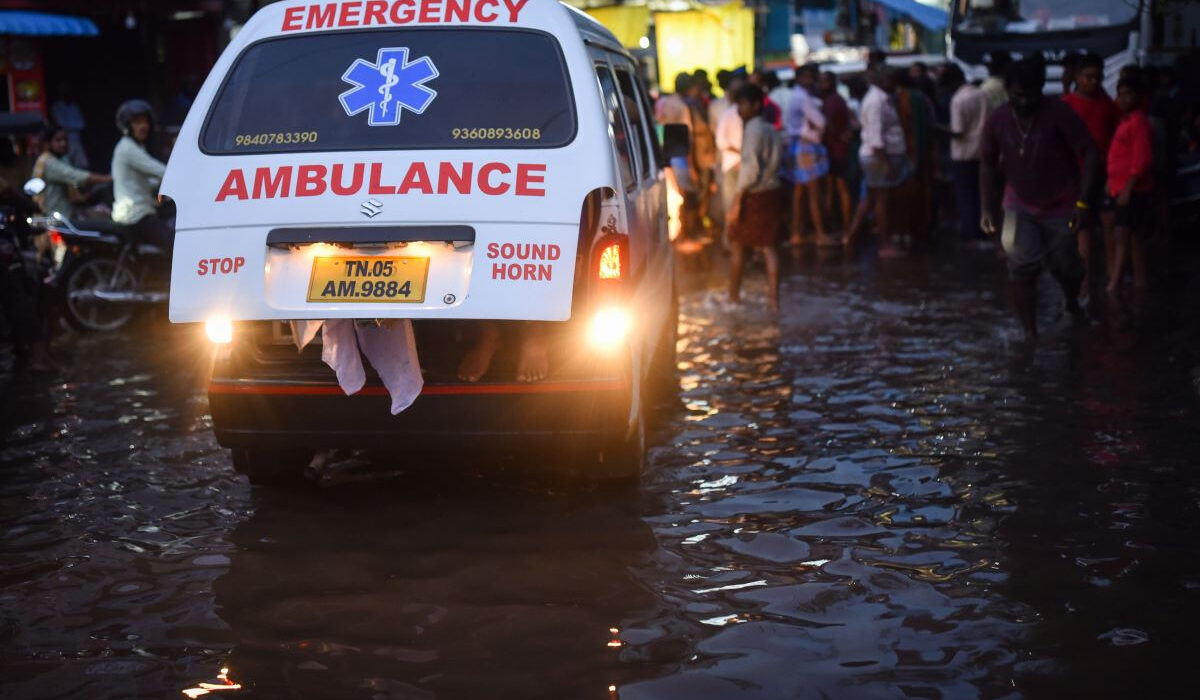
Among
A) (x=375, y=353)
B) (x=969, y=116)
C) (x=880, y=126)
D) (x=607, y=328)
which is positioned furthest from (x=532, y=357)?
(x=969, y=116)

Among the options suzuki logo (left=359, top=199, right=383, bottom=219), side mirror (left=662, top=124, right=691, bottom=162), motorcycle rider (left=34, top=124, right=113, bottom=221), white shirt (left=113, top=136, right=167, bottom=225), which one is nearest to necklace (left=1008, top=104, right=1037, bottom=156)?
side mirror (left=662, top=124, right=691, bottom=162)

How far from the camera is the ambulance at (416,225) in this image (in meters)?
5.72

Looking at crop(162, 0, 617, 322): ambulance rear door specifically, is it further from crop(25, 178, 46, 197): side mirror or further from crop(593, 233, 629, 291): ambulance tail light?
crop(25, 178, 46, 197): side mirror

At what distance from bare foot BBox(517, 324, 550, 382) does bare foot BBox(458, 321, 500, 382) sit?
0.12 metres

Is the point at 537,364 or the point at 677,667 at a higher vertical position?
the point at 537,364

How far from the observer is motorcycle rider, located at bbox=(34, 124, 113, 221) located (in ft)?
39.3

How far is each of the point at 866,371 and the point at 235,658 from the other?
5.45 m

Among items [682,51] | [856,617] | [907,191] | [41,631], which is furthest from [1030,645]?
[682,51]

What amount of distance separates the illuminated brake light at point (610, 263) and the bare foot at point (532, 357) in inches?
13.2

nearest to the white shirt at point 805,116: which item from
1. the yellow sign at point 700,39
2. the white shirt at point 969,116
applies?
the white shirt at point 969,116

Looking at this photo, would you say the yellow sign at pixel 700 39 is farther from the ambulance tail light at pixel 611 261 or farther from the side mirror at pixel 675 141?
the ambulance tail light at pixel 611 261

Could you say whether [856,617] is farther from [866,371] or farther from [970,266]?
[970,266]

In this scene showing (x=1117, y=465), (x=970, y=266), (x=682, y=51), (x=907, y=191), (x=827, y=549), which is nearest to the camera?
(x=827, y=549)

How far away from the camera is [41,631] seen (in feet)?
16.0
